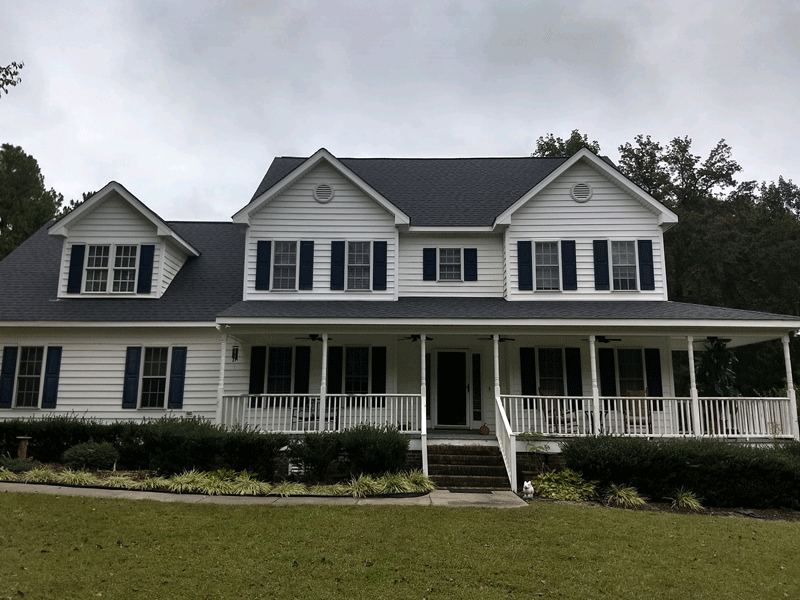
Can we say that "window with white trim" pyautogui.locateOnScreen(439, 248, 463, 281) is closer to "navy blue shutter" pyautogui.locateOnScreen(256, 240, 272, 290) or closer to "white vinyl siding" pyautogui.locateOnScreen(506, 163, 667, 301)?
"white vinyl siding" pyautogui.locateOnScreen(506, 163, 667, 301)

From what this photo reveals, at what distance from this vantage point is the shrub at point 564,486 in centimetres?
1091

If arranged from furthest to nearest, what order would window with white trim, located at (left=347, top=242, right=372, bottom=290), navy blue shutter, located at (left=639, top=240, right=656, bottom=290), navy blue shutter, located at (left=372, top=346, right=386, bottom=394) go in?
1. window with white trim, located at (left=347, top=242, right=372, bottom=290)
2. navy blue shutter, located at (left=639, top=240, right=656, bottom=290)
3. navy blue shutter, located at (left=372, top=346, right=386, bottom=394)

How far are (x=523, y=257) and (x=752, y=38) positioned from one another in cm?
1034

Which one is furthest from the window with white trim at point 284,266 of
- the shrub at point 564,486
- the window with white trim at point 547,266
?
the shrub at point 564,486

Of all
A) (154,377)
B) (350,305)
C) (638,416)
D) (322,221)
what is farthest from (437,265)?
(154,377)

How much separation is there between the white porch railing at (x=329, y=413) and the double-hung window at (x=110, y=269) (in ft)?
17.7

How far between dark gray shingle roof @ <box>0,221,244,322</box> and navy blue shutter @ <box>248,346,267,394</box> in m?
1.52

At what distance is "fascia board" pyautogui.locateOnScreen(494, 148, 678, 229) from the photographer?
16.1m

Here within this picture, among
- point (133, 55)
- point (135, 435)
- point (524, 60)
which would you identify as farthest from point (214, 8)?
point (135, 435)

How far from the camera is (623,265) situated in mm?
16203

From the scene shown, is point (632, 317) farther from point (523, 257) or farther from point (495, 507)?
point (495, 507)

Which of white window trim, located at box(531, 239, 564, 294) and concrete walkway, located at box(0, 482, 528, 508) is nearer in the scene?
concrete walkway, located at box(0, 482, 528, 508)

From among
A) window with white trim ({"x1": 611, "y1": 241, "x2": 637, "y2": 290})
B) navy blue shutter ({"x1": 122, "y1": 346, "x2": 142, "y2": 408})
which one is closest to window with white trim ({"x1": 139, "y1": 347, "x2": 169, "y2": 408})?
navy blue shutter ({"x1": 122, "y1": 346, "x2": 142, "y2": 408})

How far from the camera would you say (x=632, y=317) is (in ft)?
45.0
